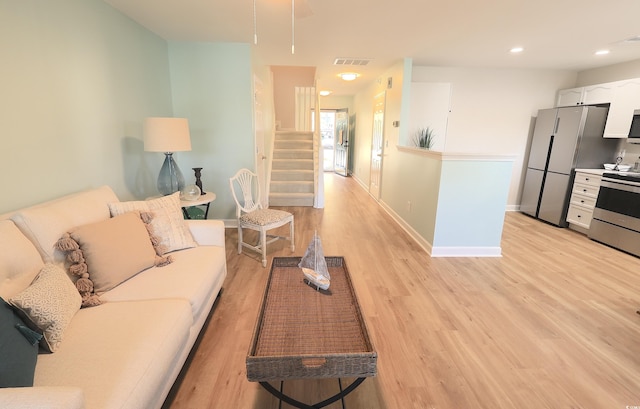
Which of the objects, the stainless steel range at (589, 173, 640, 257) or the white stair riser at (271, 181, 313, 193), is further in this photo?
the white stair riser at (271, 181, 313, 193)

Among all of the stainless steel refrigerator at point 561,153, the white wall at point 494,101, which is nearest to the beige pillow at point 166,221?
the white wall at point 494,101

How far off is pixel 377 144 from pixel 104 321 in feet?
16.7

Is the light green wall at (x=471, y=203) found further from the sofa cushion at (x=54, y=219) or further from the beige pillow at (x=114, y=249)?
the sofa cushion at (x=54, y=219)

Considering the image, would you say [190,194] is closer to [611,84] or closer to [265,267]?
[265,267]

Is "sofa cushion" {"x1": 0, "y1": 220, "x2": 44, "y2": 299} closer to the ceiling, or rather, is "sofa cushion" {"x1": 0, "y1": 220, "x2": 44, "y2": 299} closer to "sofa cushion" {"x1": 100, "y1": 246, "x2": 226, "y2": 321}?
"sofa cushion" {"x1": 100, "y1": 246, "x2": 226, "y2": 321}

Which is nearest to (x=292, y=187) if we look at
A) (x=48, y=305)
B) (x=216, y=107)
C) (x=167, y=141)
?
(x=216, y=107)

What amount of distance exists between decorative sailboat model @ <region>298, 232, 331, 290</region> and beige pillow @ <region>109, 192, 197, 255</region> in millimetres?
937

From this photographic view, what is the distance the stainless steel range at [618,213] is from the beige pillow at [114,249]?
4884 millimetres

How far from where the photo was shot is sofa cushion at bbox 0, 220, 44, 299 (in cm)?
121

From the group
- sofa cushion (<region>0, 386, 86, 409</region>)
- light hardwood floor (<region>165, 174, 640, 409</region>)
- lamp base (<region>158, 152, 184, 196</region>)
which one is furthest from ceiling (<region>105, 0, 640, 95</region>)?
sofa cushion (<region>0, 386, 86, 409</region>)

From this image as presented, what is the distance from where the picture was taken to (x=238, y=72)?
370 centimetres

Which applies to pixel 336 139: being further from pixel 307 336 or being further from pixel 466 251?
pixel 307 336

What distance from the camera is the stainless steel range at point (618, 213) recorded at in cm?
336

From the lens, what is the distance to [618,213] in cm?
354
